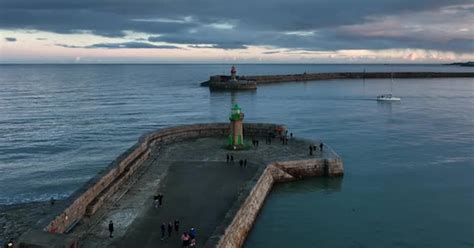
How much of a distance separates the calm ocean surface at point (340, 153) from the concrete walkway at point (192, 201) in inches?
95.3

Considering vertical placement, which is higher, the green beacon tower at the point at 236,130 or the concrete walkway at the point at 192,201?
the green beacon tower at the point at 236,130

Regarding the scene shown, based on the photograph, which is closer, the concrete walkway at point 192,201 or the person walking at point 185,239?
the person walking at point 185,239

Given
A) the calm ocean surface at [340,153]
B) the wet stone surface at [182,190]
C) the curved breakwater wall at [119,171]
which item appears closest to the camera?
the wet stone surface at [182,190]

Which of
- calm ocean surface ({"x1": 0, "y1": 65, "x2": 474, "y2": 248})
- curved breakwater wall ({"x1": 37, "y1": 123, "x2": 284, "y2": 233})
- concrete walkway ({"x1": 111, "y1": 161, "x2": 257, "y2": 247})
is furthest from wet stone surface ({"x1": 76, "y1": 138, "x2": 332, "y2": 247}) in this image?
calm ocean surface ({"x1": 0, "y1": 65, "x2": 474, "y2": 248})

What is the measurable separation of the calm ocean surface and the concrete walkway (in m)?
2.42

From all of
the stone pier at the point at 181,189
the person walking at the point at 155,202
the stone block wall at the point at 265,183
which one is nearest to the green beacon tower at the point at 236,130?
the stone pier at the point at 181,189

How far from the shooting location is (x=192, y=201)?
25000mm

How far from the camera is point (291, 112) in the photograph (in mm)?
81000

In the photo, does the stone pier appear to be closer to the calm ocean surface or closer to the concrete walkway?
the concrete walkway

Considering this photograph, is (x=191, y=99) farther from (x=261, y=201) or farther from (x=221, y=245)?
(x=221, y=245)

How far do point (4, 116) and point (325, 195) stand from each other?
197 feet

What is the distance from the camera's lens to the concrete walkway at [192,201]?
20.3m

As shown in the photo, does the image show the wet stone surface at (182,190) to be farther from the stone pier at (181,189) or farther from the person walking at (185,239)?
the person walking at (185,239)

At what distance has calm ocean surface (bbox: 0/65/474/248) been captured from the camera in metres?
26.5
